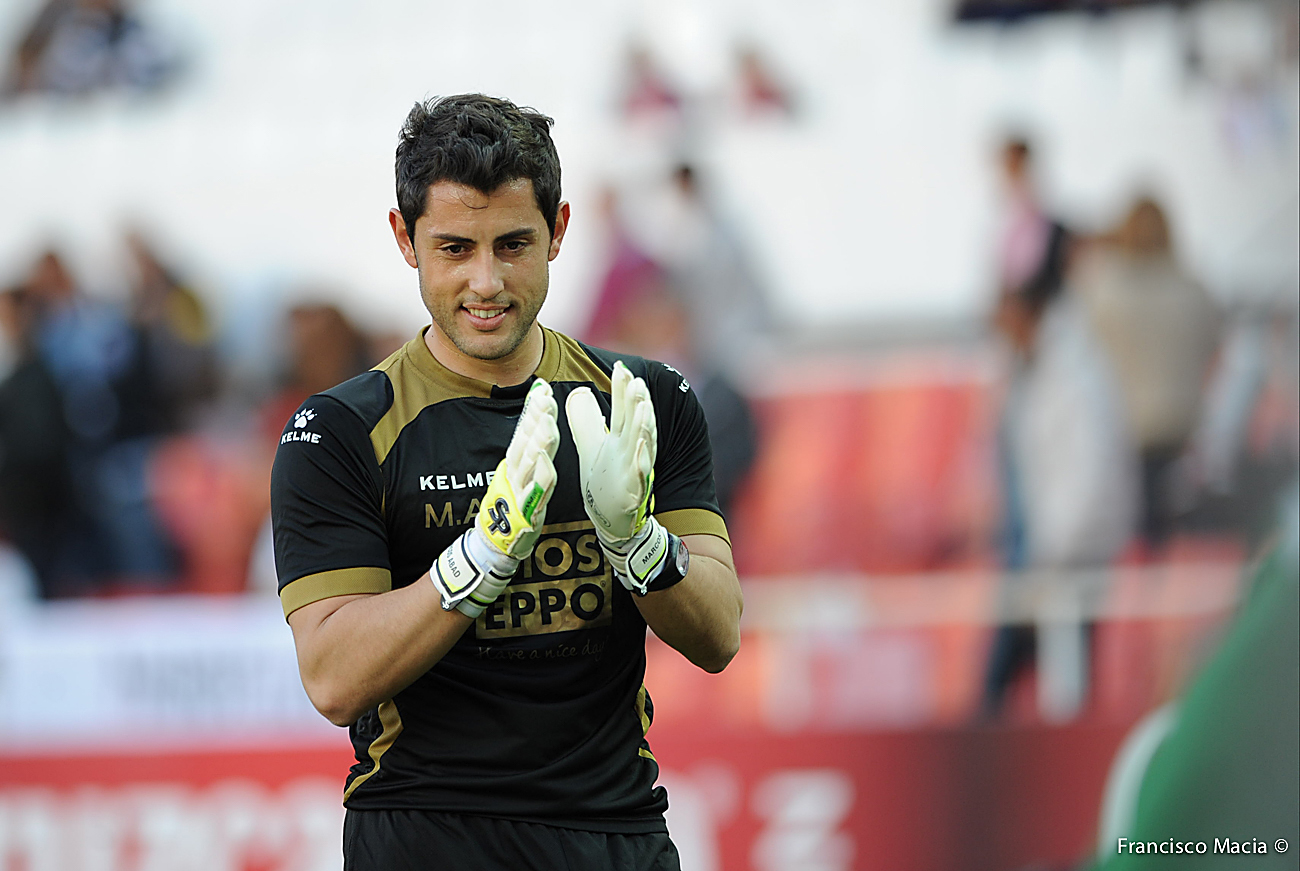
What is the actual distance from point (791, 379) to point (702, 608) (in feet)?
9.51

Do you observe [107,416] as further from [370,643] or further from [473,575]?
[473,575]

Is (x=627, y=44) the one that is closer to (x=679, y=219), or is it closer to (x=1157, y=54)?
(x=679, y=219)

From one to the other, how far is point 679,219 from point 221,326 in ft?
6.04

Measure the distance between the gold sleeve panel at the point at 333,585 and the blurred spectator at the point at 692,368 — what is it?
9.31 feet

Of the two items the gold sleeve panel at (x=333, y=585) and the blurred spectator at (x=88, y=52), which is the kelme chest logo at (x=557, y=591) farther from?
the blurred spectator at (x=88, y=52)

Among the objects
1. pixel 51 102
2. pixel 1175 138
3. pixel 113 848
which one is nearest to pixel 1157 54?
pixel 1175 138

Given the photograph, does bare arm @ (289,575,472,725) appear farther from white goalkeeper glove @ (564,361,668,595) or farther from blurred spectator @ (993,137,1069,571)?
blurred spectator @ (993,137,1069,571)

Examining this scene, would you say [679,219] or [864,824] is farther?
[679,219]

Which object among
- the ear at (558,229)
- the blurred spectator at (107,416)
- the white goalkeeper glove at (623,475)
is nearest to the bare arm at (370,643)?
the white goalkeeper glove at (623,475)

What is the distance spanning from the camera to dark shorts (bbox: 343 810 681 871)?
183 centimetres

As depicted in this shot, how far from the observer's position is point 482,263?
184 cm

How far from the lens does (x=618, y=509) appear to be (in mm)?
1674

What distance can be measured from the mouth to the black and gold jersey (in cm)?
11

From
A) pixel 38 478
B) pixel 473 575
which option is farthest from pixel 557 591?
pixel 38 478
